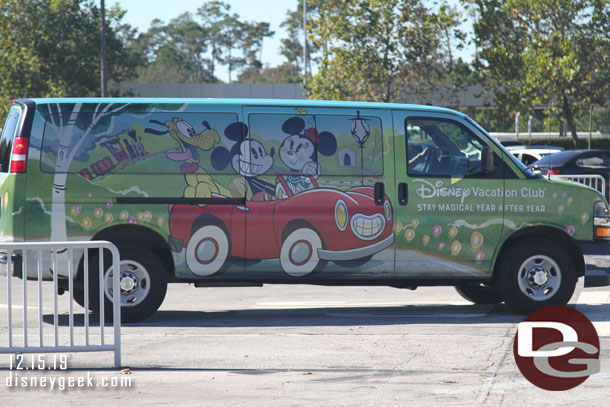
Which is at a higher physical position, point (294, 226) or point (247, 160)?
point (247, 160)

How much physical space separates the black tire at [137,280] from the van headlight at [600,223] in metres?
4.60

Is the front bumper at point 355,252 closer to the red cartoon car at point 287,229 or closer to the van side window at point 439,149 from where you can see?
the red cartoon car at point 287,229

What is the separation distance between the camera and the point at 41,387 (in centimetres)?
621

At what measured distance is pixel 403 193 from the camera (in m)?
9.24

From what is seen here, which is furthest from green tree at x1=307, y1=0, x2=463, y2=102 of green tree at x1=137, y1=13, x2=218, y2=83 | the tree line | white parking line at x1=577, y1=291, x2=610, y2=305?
green tree at x1=137, y1=13, x2=218, y2=83

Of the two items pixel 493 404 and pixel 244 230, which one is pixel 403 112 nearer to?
pixel 244 230

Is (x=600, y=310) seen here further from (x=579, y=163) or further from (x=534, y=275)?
(x=579, y=163)

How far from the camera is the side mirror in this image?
9242mm

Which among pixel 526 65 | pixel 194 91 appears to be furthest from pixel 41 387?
pixel 194 91

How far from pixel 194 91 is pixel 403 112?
142 ft

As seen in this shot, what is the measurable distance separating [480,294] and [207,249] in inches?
140

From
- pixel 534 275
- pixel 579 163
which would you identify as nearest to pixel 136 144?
pixel 534 275

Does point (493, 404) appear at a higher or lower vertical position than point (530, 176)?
lower

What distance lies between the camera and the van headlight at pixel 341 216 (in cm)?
912
